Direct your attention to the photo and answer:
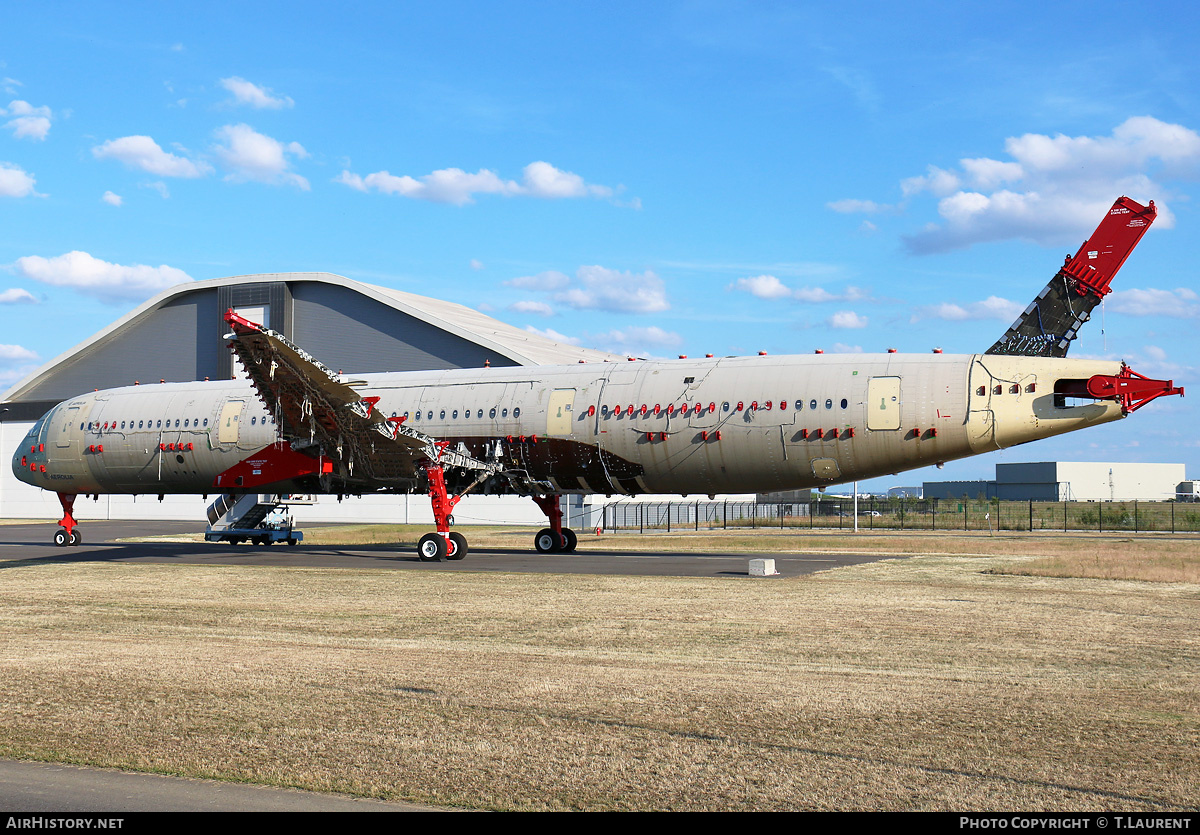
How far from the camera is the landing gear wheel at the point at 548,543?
33.8m

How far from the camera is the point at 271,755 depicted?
7820 millimetres

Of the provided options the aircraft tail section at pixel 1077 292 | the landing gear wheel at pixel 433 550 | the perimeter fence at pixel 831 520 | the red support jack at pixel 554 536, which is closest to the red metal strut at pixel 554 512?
the red support jack at pixel 554 536

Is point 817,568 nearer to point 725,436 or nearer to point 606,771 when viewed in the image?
point 725,436

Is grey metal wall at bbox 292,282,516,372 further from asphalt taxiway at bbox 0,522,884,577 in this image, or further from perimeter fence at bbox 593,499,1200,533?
asphalt taxiway at bbox 0,522,884,577

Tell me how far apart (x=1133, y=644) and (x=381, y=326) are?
55561mm

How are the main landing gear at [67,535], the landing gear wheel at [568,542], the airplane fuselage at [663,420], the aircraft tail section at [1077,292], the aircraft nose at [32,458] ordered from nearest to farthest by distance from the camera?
the airplane fuselage at [663,420]
the aircraft tail section at [1077,292]
the landing gear wheel at [568,542]
the main landing gear at [67,535]
the aircraft nose at [32,458]

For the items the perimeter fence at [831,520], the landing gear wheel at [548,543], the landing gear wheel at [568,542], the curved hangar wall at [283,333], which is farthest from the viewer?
the curved hangar wall at [283,333]

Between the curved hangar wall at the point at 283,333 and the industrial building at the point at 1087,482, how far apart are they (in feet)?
281

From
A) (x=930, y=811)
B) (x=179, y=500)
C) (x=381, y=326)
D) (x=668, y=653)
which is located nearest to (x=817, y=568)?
(x=668, y=653)

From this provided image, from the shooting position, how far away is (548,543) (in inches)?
1335

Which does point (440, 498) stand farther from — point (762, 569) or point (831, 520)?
point (831, 520)

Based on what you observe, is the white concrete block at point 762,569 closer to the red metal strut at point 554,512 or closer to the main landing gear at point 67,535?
the red metal strut at point 554,512

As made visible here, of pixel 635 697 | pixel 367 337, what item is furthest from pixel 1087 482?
pixel 635 697

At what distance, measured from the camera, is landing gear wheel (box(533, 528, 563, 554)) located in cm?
3381
